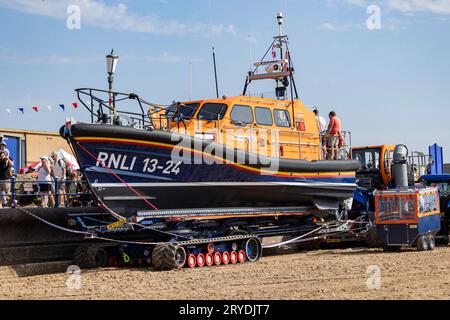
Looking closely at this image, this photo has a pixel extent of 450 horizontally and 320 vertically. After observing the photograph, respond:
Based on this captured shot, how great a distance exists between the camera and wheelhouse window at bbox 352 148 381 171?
18.9 meters

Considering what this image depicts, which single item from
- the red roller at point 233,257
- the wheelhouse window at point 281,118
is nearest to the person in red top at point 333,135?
the wheelhouse window at point 281,118

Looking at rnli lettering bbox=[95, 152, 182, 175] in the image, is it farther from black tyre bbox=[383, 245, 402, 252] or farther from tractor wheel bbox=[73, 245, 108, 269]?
black tyre bbox=[383, 245, 402, 252]

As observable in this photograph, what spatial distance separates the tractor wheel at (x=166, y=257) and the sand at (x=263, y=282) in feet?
0.58

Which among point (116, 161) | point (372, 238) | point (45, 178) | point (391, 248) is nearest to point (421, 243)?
point (391, 248)

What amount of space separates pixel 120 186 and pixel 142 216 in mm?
638

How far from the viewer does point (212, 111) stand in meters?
13.5

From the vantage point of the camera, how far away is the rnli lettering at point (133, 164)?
11469 millimetres

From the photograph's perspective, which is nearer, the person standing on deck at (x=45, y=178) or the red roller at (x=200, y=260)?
the red roller at (x=200, y=260)

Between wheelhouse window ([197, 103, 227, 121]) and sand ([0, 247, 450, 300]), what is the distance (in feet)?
9.70

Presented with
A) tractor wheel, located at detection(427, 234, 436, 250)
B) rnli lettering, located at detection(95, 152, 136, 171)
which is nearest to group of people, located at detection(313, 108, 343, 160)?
tractor wheel, located at detection(427, 234, 436, 250)

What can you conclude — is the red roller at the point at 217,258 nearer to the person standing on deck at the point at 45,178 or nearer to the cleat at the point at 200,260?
the cleat at the point at 200,260

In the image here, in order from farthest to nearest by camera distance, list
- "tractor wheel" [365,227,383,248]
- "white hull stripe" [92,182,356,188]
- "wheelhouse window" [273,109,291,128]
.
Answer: "tractor wheel" [365,227,383,248] → "wheelhouse window" [273,109,291,128] → "white hull stripe" [92,182,356,188]
